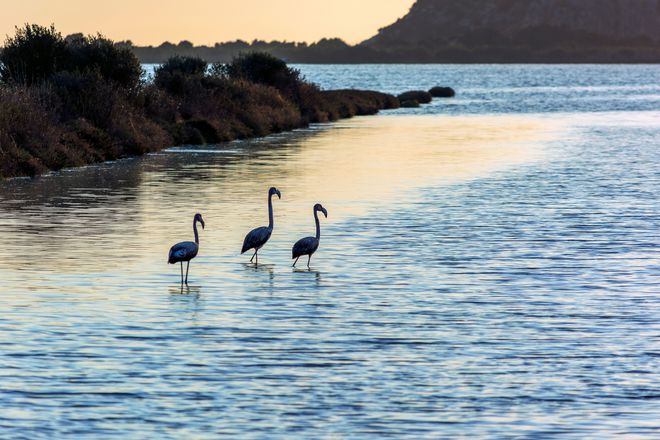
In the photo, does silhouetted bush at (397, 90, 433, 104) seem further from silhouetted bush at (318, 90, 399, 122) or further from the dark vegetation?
the dark vegetation

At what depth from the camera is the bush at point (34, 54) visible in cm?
5455

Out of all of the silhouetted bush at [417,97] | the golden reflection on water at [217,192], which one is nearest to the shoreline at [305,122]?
the golden reflection on water at [217,192]

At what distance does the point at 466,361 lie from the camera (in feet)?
44.1

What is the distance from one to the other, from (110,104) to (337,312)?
3309 cm

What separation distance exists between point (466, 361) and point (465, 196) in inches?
769

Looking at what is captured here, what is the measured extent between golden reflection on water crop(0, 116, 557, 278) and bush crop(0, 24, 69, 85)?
7359 mm

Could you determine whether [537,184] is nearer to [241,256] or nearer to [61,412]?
[241,256]

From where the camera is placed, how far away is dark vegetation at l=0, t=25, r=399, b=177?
40219 mm

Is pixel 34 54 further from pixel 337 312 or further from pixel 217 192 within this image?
pixel 337 312

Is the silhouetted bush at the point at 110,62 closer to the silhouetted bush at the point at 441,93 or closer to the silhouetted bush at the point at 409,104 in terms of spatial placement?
the silhouetted bush at the point at 409,104

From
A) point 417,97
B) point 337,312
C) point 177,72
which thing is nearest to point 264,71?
point 177,72

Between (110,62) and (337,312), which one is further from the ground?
(110,62)

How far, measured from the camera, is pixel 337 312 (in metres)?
16.5

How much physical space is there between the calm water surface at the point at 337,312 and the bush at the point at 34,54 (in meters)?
19.1
